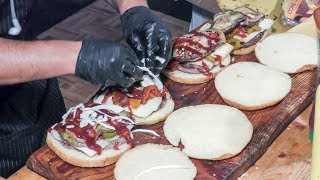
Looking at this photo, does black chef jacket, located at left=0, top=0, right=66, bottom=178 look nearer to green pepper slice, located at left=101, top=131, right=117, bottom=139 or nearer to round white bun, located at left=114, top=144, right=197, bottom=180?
green pepper slice, located at left=101, top=131, right=117, bottom=139

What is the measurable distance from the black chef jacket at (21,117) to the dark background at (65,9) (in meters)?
3.12

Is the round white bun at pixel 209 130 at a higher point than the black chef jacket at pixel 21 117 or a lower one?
higher

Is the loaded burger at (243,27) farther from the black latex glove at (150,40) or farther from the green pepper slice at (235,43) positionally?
the black latex glove at (150,40)

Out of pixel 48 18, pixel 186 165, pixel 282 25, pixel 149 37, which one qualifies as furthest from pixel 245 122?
pixel 48 18

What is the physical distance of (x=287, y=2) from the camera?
12.0ft

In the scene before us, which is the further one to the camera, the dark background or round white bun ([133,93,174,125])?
the dark background

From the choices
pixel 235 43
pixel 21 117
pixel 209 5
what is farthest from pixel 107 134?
pixel 209 5

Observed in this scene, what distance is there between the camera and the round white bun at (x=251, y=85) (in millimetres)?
2840

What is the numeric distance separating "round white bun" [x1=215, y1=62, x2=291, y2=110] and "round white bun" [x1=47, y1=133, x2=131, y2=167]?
643 millimetres

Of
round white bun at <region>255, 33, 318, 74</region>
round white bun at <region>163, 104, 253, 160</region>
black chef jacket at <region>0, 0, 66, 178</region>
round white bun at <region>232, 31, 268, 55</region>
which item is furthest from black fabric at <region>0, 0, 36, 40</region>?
round white bun at <region>255, 33, 318, 74</region>

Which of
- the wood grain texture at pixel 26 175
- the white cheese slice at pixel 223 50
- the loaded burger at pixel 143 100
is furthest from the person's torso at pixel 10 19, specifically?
the white cheese slice at pixel 223 50

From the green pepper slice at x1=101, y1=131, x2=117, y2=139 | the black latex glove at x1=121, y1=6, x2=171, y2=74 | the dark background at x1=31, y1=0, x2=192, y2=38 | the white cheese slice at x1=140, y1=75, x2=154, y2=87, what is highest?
the black latex glove at x1=121, y1=6, x2=171, y2=74

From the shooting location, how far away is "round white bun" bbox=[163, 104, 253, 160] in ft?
8.33

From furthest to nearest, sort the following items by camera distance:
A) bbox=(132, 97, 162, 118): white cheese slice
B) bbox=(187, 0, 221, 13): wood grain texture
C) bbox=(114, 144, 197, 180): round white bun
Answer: bbox=(187, 0, 221, 13): wood grain texture
bbox=(132, 97, 162, 118): white cheese slice
bbox=(114, 144, 197, 180): round white bun
